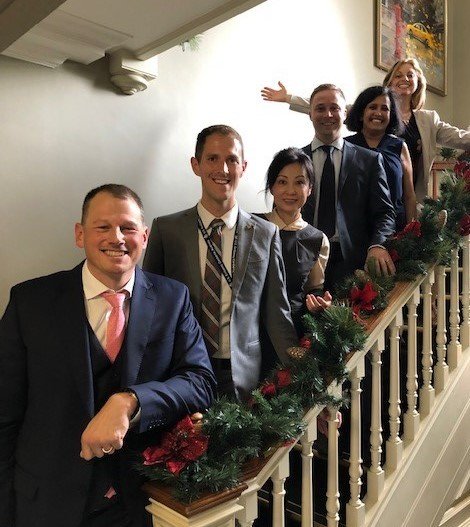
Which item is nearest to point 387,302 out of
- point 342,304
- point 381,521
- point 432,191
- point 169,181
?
point 342,304

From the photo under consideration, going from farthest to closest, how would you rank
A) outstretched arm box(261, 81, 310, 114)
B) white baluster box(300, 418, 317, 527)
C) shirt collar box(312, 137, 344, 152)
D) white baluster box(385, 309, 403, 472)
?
outstretched arm box(261, 81, 310, 114) < shirt collar box(312, 137, 344, 152) < white baluster box(385, 309, 403, 472) < white baluster box(300, 418, 317, 527)

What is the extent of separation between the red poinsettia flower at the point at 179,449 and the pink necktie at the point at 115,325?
24 cm

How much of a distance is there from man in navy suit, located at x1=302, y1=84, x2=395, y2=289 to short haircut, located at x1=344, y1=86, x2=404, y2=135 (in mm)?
226

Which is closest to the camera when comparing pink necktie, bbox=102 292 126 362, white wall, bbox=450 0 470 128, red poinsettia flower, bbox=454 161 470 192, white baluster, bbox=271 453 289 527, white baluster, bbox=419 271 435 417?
pink necktie, bbox=102 292 126 362

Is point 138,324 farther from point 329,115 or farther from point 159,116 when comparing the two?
point 159,116

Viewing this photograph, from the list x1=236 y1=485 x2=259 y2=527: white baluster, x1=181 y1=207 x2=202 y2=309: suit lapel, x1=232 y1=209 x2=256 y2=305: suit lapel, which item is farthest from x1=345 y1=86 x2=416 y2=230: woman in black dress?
x1=236 y1=485 x2=259 y2=527: white baluster

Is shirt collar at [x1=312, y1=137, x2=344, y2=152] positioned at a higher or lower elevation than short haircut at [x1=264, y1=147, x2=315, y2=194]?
higher

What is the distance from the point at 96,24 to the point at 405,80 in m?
1.68

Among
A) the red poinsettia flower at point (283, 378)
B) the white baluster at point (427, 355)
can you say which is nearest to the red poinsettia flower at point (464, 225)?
the white baluster at point (427, 355)

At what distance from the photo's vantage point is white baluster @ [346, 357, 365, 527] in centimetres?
180

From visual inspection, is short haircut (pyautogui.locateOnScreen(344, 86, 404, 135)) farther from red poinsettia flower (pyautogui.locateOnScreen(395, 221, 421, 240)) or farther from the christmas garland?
red poinsettia flower (pyautogui.locateOnScreen(395, 221, 421, 240))

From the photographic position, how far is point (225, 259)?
1.74 meters

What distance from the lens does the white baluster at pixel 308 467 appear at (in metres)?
1.59

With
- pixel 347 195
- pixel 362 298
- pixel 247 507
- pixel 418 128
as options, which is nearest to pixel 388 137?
pixel 418 128
